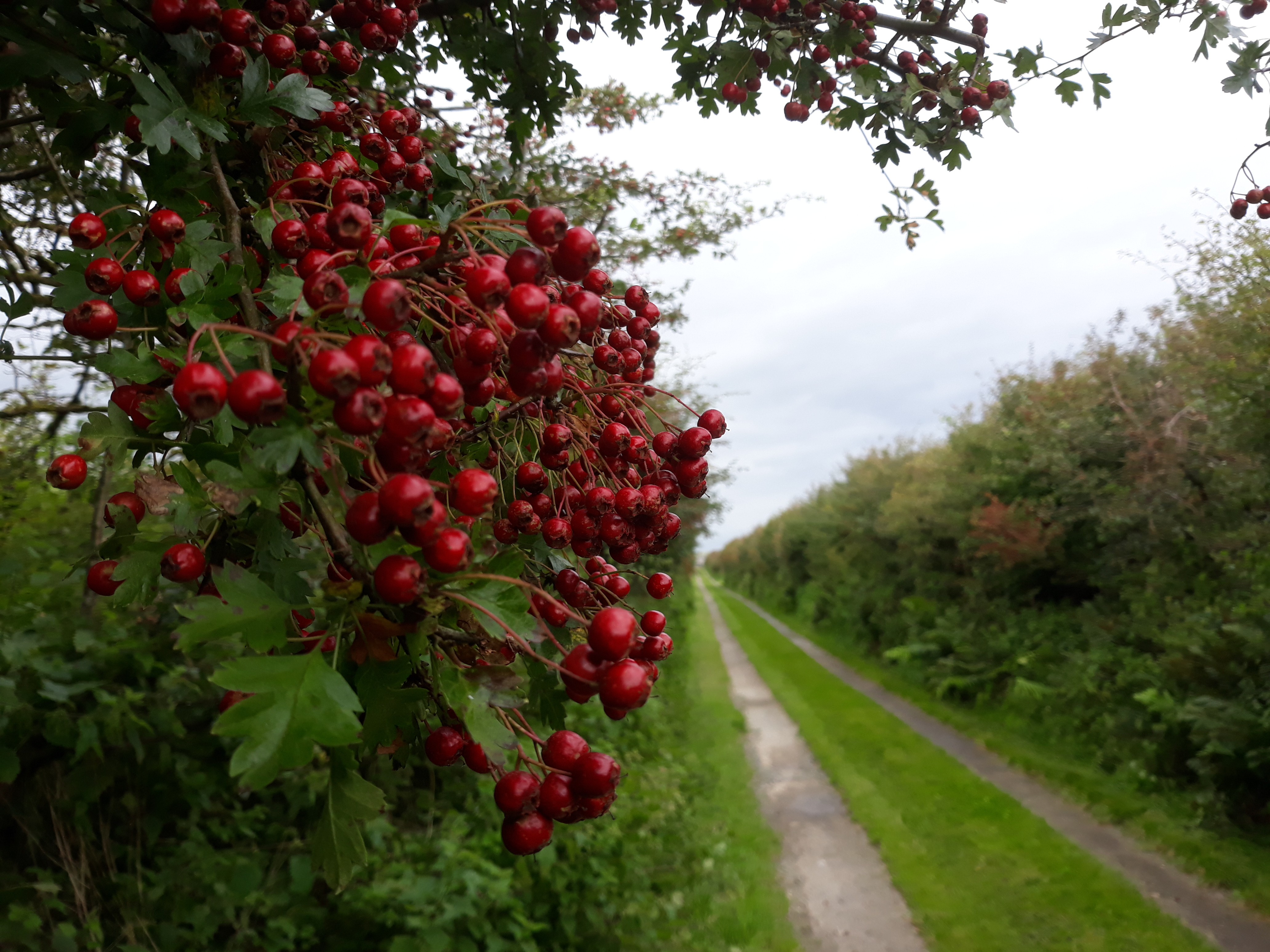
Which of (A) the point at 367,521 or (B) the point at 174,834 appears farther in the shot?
(B) the point at 174,834

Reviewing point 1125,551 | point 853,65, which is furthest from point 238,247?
point 1125,551

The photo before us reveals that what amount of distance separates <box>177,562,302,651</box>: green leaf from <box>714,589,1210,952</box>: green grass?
718cm

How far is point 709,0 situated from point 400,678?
2.88 metres

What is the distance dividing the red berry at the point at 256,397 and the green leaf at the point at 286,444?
2 centimetres

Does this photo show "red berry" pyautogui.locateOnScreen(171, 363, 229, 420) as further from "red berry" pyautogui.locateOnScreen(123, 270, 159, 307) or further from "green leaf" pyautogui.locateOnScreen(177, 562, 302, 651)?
"red berry" pyautogui.locateOnScreen(123, 270, 159, 307)

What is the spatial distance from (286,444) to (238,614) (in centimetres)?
30

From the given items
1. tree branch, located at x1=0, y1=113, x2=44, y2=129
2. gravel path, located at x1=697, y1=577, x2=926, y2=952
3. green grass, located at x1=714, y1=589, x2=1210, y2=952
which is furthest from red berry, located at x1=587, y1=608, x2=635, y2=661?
green grass, located at x1=714, y1=589, x2=1210, y2=952

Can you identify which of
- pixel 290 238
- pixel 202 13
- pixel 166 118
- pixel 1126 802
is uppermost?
pixel 202 13

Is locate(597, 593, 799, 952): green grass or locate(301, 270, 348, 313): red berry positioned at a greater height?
locate(301, 270, 348, 313): red berry

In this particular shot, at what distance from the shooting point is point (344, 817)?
128cm

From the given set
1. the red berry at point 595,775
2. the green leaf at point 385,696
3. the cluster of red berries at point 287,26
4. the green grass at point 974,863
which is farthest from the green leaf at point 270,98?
the green grass at point 974,863

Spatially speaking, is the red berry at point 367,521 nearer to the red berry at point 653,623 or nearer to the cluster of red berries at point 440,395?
the cluster of red berries at point 440,395

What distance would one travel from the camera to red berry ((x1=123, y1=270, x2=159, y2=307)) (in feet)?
4.61

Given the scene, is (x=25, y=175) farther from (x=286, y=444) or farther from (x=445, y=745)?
(x=445, y=745)
